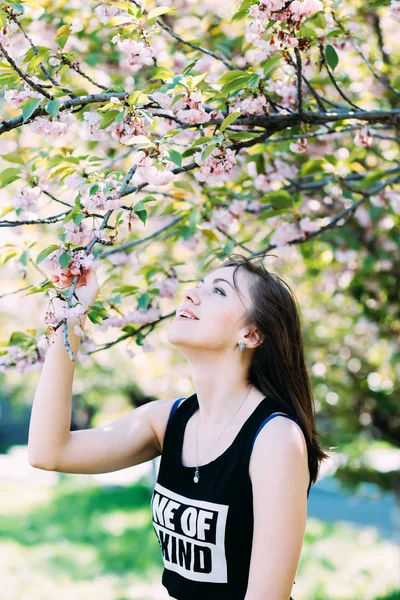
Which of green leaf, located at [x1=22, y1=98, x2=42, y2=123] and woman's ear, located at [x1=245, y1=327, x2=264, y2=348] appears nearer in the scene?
green leaf, located at [x1=22, y1=98, x2=42, y2=123]

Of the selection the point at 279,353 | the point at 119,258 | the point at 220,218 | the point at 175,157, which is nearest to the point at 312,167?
the point at 220,218

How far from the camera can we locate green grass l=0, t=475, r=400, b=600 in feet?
20.4

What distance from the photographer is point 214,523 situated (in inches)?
73.2

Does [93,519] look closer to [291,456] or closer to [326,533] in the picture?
[326,533]

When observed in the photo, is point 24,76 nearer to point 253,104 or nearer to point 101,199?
point 101,199

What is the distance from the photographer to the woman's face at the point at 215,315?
6.59 feet

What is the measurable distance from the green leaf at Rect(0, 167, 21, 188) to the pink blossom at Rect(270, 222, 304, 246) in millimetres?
1095

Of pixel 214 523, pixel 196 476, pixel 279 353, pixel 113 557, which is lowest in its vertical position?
pixel 113 557

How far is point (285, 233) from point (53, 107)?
1322 mm

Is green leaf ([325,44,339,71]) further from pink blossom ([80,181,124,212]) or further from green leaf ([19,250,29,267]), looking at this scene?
green leaf ([19,250,29,267])

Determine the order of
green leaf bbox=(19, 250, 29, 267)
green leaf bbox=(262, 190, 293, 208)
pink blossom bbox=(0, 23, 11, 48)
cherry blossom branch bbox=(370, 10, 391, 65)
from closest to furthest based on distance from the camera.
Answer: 1. pink blossom bbox=(0, 23, 11, 48)
2. green leaf bbox=(19, 250, 29, 267)
3. green leaf bbox=(262, 190, 293, 208)
4. cherry blossom branch bbox=(370, 10, 391, 65)

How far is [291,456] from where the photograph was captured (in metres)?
1.80

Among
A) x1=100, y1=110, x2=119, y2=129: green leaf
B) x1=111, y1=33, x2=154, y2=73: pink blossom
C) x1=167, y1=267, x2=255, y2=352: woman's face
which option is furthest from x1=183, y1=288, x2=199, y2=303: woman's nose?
x1=111, y1=33, x2=154, y2=73: pink blossom

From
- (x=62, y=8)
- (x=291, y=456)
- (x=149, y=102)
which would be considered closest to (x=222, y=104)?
(x=149, y=102)
